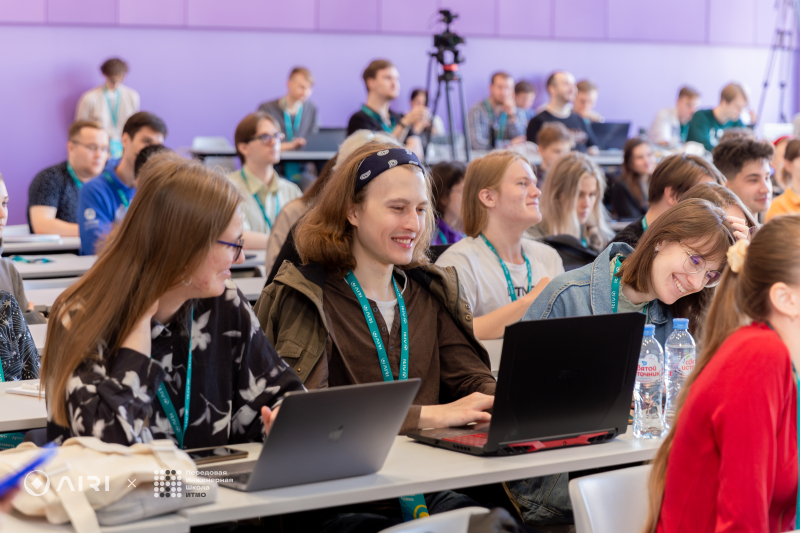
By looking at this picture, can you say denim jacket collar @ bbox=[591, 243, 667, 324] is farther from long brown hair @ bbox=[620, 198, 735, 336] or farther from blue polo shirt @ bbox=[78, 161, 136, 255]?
blue polo shirt @ bbox=[78, 161, 136, 255]

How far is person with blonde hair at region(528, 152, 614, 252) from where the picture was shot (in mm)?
4188

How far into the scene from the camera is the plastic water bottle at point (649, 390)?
6.16ft

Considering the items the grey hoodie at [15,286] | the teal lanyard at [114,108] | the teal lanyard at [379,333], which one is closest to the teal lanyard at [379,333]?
the teal lanyard at [379,333]

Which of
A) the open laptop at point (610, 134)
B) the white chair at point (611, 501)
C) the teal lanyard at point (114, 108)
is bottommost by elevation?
the white chair at point (611, 501)

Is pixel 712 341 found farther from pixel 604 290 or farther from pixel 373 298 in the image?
pixel 373 298

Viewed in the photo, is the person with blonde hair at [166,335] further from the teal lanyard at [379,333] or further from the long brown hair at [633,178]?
the long brown hair at [633,178]

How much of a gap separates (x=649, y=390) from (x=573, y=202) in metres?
2.30

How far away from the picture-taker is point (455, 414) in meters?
1.91

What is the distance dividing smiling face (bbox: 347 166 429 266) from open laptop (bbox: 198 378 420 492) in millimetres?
703

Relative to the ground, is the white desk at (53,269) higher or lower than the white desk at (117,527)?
lower

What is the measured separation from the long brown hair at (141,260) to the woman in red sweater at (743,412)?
36.7 inches

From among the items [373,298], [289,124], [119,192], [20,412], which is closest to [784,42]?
[289,124]

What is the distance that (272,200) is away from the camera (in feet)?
16.6

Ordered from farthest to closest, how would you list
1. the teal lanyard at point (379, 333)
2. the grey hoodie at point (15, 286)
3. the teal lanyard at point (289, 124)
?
the teal lanyard at point (289, 124) → the grey hoodie at point (15, 286) → the teal lanyard at point (379, 333)
